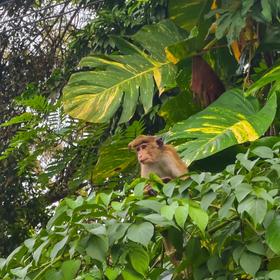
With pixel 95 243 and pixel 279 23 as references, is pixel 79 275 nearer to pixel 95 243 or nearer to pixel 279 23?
pixel 95 243

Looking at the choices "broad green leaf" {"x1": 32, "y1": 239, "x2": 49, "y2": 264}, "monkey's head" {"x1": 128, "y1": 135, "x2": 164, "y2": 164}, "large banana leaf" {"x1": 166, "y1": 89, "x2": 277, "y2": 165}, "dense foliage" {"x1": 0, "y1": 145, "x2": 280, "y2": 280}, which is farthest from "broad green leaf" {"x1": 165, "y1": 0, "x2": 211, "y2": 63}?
"broad green leaf" {"x1": 32, "y1": 239, "x2": 49, "y2": 264}

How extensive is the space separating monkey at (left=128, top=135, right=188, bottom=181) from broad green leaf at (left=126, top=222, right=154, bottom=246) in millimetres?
1532

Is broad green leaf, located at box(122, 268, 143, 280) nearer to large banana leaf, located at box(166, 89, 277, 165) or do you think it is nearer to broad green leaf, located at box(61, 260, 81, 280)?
broad green leaf, located at box(61, 260, 81, 280)

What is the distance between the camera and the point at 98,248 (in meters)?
1.82

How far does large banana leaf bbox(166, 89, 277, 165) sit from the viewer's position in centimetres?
341

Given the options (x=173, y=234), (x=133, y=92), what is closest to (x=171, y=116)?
(x=133, y=92)

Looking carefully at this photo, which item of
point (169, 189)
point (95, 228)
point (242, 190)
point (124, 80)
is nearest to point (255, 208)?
point (242, 190)

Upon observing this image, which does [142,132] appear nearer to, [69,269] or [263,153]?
[263,153]

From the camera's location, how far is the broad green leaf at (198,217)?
6.06 ft

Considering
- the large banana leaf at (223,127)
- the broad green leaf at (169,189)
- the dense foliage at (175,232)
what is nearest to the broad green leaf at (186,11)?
the large banana leaf at (223,127)

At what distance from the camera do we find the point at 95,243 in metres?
1.83

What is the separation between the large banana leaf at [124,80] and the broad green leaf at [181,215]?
8.01 ft

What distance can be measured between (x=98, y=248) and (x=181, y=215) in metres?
0.21

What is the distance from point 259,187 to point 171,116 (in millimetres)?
2336
